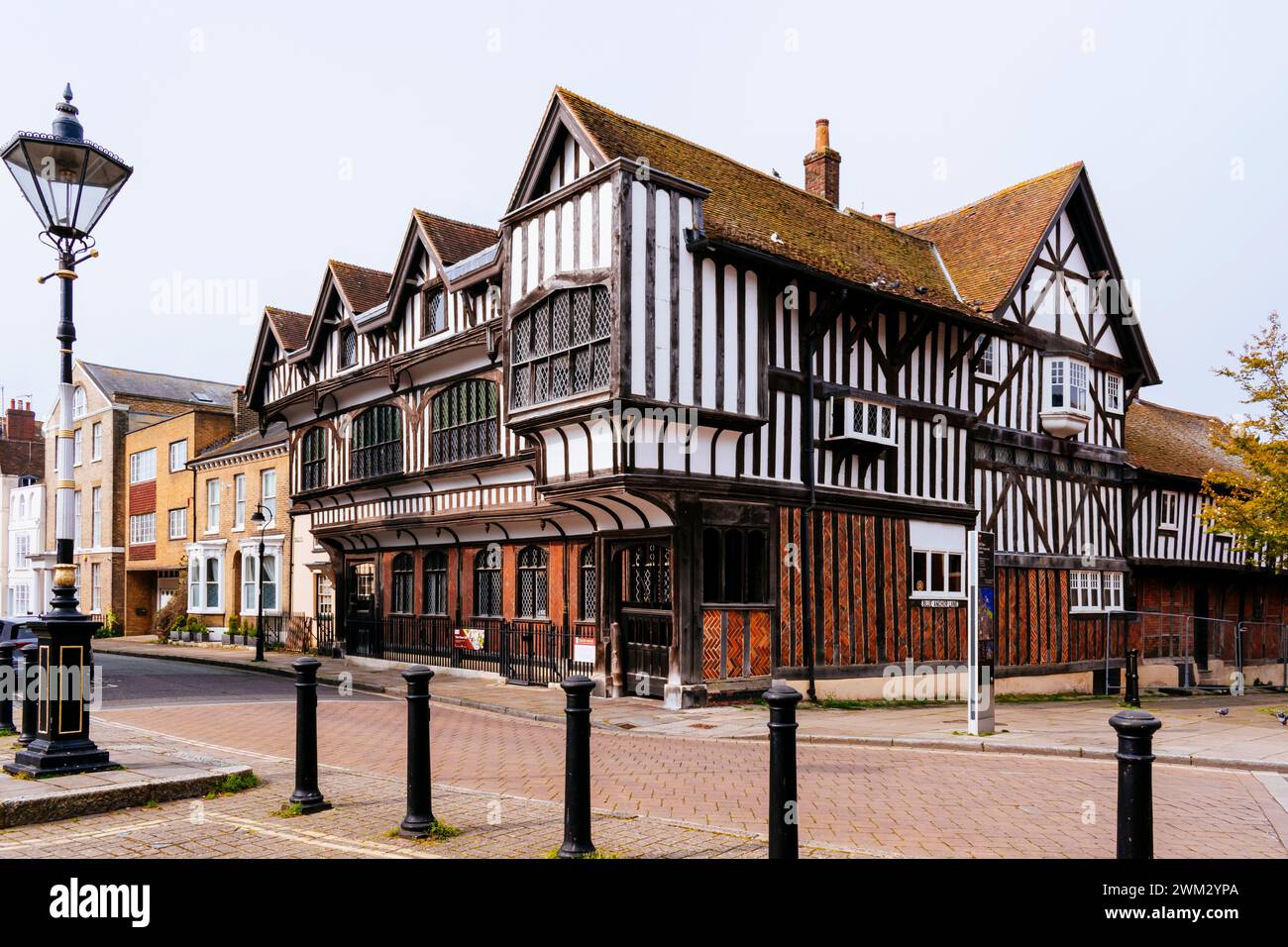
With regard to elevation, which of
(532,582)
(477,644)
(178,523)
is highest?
(178,523)

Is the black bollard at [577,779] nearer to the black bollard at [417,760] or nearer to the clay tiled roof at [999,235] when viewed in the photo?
the black bollard at [417,760]

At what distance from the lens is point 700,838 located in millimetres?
6574

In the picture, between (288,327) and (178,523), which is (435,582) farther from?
(178,523)

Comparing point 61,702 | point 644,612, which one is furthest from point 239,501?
point 61,702

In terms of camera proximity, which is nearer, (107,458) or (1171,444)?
(1171,444)

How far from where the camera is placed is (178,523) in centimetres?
3656

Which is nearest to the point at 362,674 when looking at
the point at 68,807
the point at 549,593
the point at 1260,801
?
the point at 549,593

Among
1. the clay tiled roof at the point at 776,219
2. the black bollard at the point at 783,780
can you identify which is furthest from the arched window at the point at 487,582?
the black bollard at the point at 783,780

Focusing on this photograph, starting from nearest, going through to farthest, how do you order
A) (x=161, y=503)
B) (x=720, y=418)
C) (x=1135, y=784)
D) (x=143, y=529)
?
(x=1135, y=784) < (x=720, y=418) < (x=161, y=503) < (x=143, y=529)

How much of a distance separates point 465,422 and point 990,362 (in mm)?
11052

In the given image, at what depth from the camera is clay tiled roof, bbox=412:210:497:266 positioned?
21078mm

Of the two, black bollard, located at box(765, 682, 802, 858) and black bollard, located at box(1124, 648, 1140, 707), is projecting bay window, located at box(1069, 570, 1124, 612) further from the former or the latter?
black bollard, located at box(765, 682, 802, 858)

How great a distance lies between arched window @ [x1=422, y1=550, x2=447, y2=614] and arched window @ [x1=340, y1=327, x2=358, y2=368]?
17.7ft

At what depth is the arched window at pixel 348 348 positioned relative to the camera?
2452 centimetres
